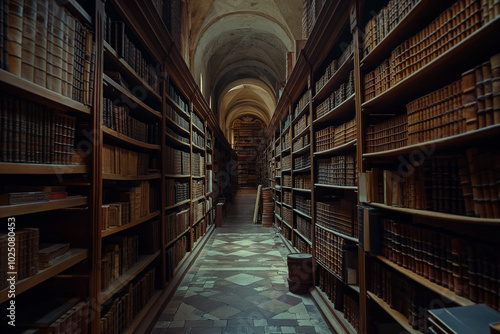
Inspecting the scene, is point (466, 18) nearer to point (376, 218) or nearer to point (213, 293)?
point (376, 218)

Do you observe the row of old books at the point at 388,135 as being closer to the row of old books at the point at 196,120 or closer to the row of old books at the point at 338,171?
the row of old books at the point at 338,171

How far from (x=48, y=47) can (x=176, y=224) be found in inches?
126

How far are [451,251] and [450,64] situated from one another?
103 cm

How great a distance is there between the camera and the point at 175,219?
4188 mm

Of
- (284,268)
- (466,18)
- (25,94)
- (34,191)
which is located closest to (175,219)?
(284,268)

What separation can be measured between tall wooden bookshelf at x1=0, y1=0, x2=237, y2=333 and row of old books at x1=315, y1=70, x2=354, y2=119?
7.02 feet

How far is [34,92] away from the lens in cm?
131

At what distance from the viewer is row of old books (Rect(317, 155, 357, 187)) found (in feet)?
9.12

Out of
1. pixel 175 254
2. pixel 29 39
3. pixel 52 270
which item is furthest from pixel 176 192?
pixel 29 39

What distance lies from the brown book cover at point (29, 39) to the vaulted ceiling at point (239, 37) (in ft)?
14.4

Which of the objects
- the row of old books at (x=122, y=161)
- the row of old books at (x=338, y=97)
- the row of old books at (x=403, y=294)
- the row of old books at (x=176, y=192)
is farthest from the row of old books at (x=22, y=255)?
the row of old books at (x=338, y=97)

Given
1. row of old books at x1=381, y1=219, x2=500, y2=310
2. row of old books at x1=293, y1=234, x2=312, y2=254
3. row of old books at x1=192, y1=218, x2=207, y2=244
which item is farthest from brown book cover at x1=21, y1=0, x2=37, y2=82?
row of old books at x1=192, y1=218, x2=207, y2=244

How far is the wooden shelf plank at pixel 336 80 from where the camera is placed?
275 cm

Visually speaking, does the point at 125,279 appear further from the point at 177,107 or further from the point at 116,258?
the point at 177,107
